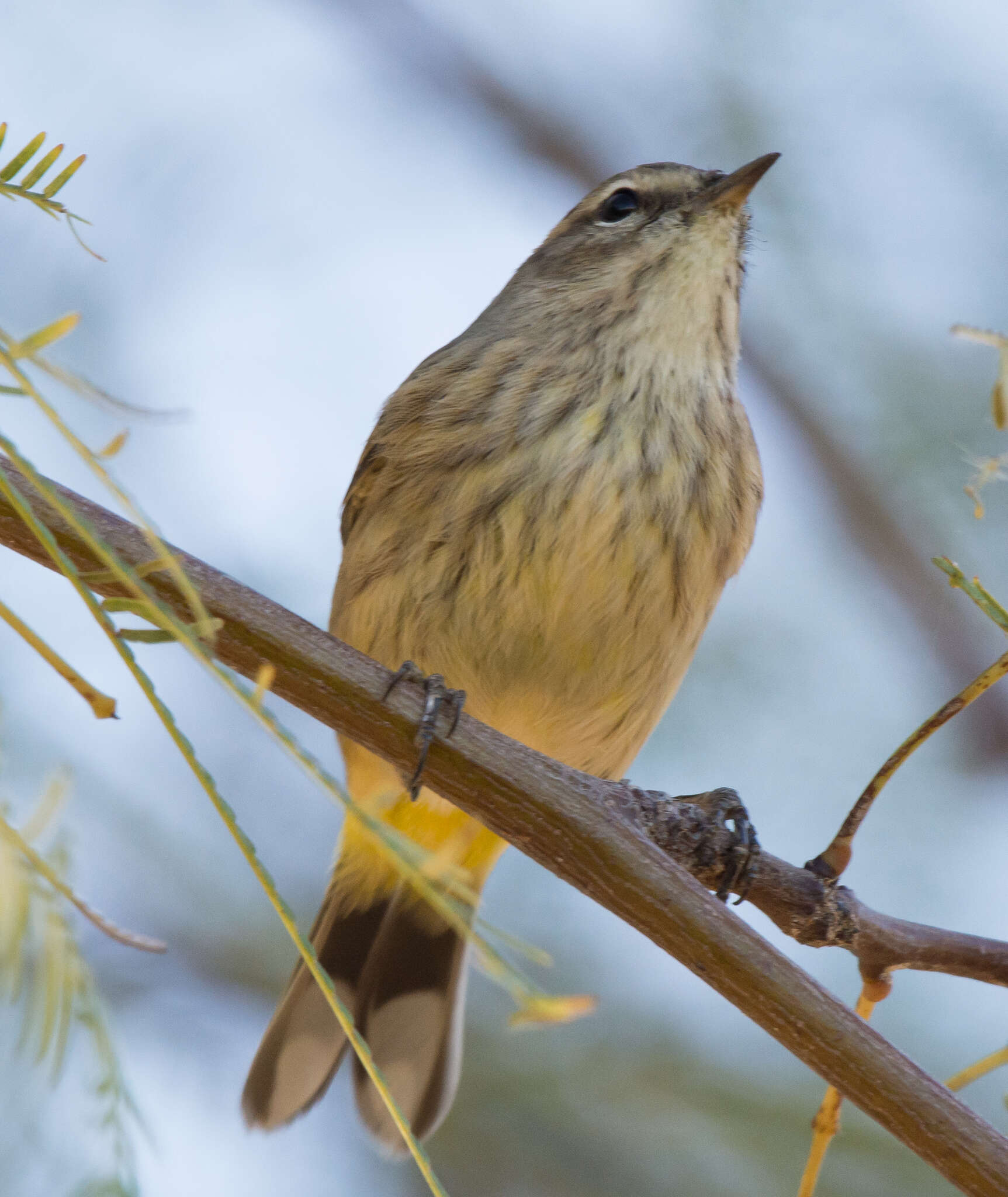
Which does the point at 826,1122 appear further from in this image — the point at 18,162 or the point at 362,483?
the point at 362,483

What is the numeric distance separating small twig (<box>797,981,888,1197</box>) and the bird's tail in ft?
3.50

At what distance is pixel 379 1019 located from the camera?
3.06 metres

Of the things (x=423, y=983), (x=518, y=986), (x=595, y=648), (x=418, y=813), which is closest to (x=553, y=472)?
(x=595, y=648)

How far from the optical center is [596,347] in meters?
2.87

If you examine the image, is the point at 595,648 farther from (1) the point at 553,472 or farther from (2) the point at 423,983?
(2) the point at 423,983

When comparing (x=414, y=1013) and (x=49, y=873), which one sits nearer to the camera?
(x=49, y=873)

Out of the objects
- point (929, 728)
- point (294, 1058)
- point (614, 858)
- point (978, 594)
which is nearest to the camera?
point (978, 594)

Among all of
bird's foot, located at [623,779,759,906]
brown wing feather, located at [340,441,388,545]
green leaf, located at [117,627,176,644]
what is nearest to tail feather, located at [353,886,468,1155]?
brown wing feather, located at [340,441,388,545]

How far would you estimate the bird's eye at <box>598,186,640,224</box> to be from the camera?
3215 mm

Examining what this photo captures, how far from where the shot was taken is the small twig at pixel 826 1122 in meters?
1.40

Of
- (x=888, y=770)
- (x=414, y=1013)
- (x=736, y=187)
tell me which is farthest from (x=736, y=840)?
(x=736, y=187)

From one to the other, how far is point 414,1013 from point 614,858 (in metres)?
1.81

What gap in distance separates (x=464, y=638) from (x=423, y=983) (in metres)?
0.93

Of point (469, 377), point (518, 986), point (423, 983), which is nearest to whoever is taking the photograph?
point (518, 986)
